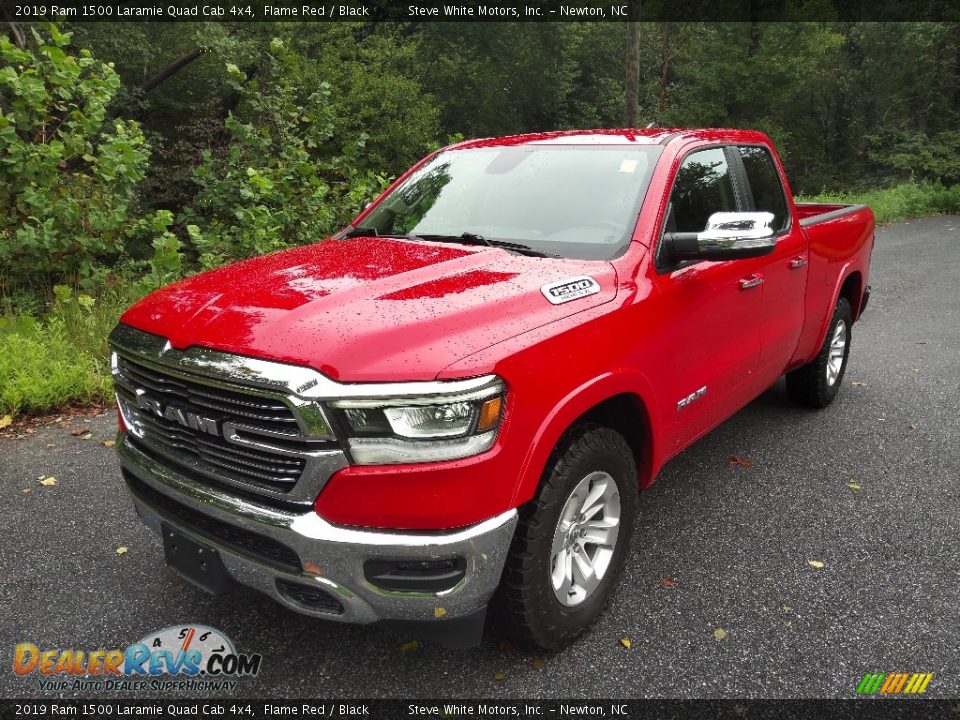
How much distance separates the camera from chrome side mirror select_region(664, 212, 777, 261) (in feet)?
9.25

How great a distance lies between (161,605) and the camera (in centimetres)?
293

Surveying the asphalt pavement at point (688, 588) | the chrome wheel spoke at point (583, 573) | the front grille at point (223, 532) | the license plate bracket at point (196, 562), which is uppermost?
the front grille at point (223, 532)


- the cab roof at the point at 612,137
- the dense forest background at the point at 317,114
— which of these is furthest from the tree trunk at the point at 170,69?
the cab roof at the point at 612,137

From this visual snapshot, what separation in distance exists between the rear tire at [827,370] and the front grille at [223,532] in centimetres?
392

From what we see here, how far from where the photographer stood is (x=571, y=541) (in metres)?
2.62

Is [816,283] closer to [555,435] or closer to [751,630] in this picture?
[751,630]

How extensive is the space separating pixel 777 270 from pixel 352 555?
2826mm

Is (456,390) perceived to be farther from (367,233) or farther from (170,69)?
(170,69)

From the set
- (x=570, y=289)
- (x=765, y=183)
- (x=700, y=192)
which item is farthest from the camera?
(x=765, y=183)

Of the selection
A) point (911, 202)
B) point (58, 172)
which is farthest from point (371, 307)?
point (911, 202)

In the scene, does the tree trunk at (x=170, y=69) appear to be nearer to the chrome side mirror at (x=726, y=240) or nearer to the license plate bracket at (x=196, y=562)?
the chrome side mirror at (x=726, y=240)

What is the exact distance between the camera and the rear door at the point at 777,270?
3.79 metres

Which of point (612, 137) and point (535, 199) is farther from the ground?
point (612, 137)

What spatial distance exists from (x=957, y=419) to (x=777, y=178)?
2166 millimetres
